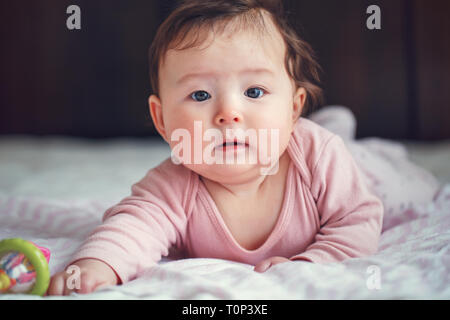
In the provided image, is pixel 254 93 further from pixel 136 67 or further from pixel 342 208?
pixel 136 67

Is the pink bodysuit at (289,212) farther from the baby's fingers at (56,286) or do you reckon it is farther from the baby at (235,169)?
the baby's fingers at (56,286)

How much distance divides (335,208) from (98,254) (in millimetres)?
365

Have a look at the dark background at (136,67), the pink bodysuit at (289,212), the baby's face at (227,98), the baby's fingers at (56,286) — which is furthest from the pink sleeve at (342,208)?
the dark background at (136,67)

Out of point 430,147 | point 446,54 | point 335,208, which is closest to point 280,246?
point 335,208

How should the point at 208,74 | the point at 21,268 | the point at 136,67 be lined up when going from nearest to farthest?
the point at 21,268, the point at 208,74, the point at 136,67

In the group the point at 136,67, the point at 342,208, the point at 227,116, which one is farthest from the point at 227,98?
the point at 136,67

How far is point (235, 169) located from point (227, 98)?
0.10 m

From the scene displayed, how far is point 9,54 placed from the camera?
2.18m

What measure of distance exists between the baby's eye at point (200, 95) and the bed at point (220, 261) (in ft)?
0.76

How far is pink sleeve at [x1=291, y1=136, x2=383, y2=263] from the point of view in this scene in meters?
0.73

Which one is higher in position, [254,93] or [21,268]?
[254,93]

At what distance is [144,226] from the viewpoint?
0.73 metres

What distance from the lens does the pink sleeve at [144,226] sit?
2.20 ft

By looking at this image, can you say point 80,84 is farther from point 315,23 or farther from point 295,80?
point 295,80
